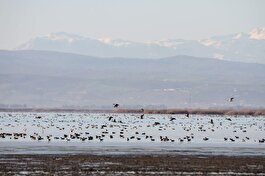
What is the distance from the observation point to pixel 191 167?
38344mm

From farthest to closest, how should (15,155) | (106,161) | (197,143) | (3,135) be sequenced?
(3,135) → (197,143) → (15,155) → (106,161)

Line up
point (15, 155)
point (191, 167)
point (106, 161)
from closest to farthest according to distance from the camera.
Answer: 1. point (191, 167)
2. point (106, 161)
3. point (15, 155)

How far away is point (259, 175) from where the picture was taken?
35.3 metres

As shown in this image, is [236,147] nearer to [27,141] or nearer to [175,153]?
[175,153]

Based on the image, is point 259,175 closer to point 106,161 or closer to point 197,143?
point 106,161

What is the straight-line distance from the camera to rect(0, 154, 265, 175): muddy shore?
3605cm

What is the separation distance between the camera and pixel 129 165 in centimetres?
3900

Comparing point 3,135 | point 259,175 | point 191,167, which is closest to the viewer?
point 259,175

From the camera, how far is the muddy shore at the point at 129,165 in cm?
3605

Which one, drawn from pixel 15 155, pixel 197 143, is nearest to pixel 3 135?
pixel 197 143

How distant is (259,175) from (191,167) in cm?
394

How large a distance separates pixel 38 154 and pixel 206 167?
1076 cm

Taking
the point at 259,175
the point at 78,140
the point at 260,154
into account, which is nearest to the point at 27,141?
the point at 78,140

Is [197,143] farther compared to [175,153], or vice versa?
[197,143]
